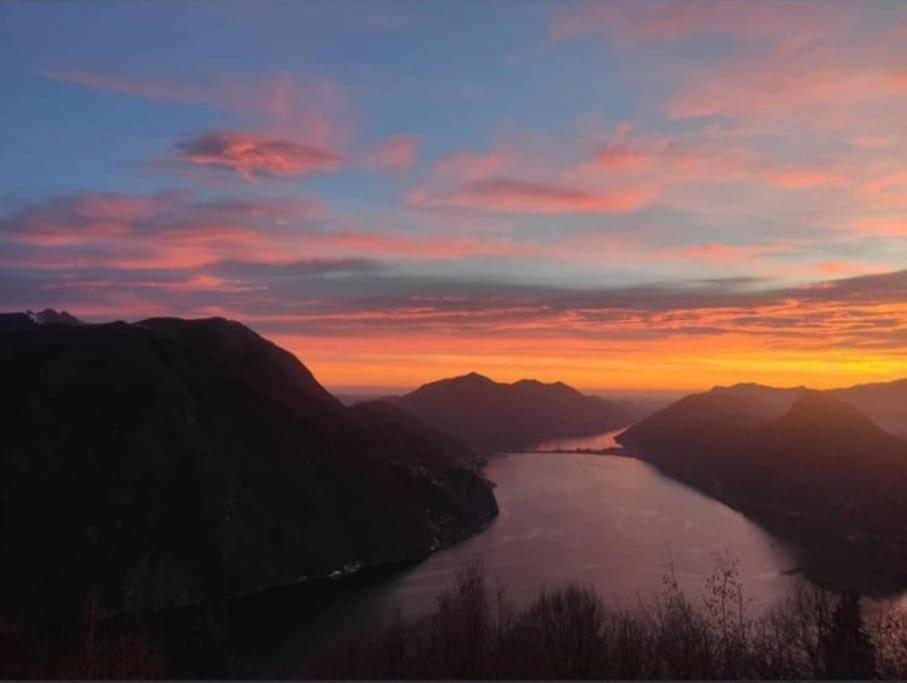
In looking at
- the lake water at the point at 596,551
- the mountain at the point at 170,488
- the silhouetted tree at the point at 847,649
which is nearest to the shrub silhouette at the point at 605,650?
the silhouetted tree at the point at 847,649

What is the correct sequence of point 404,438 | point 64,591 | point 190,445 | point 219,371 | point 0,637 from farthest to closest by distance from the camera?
point 404,438, point 219,371, point 190,445, point 64,591, point 0,637

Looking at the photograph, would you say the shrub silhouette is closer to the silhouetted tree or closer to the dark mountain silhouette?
the silhouetted tree

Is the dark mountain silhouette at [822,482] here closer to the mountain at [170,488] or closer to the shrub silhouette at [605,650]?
the shrub silhouette at [605,650]

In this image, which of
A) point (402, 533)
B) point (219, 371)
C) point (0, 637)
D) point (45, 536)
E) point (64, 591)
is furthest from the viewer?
point (219, 371)

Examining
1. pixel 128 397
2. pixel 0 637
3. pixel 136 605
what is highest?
pixel 128 397

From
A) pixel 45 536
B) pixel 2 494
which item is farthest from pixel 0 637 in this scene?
pixel 2 494

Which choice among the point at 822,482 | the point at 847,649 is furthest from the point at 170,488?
the point at 822,482

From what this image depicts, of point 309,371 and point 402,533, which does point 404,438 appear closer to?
point 309,371

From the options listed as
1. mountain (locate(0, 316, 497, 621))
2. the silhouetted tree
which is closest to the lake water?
mountain (locate(0, 316, 497, 621))
